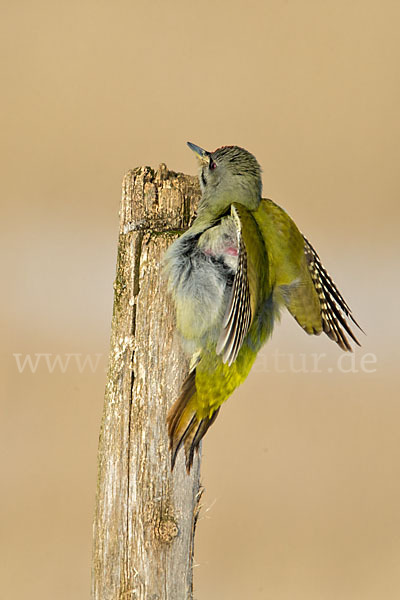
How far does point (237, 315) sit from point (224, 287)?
4.9 inches

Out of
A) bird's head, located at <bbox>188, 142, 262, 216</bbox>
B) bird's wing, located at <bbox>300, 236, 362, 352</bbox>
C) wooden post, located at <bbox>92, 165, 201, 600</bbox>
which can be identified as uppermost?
bird's head, located at <bbox>188, 142, 262, 216</bbox>

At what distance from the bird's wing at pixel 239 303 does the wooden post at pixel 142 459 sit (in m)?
0.15

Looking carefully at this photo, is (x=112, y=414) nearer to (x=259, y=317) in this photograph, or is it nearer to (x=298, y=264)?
(x=259, y=317)

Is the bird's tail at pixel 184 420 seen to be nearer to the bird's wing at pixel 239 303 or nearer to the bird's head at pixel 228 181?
the bird's wing at pixel 239 303

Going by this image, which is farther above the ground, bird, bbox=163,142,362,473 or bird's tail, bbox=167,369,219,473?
bird, bbox=163,142,362,473

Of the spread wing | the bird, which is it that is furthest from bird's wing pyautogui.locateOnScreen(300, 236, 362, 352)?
the spread wing

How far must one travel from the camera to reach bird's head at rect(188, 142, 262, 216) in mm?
1320

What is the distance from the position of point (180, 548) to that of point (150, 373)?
1.17 ft

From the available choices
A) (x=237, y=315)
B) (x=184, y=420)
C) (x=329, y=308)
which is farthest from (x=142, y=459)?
(x=329, y=308)

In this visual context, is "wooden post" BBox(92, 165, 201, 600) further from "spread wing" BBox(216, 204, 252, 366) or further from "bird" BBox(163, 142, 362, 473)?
"spread wing" BBox(216, 204, 252, 366)

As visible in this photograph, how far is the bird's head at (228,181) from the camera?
132 centimetres

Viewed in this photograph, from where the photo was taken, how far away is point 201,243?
1.25m

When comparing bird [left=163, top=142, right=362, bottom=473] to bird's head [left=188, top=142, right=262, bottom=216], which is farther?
bird's head [left=188, top=142, right=262, bottom=216]

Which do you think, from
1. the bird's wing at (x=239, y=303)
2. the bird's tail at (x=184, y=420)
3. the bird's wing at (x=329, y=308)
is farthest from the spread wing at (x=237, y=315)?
the bird's wing at (x=329, y=308)
